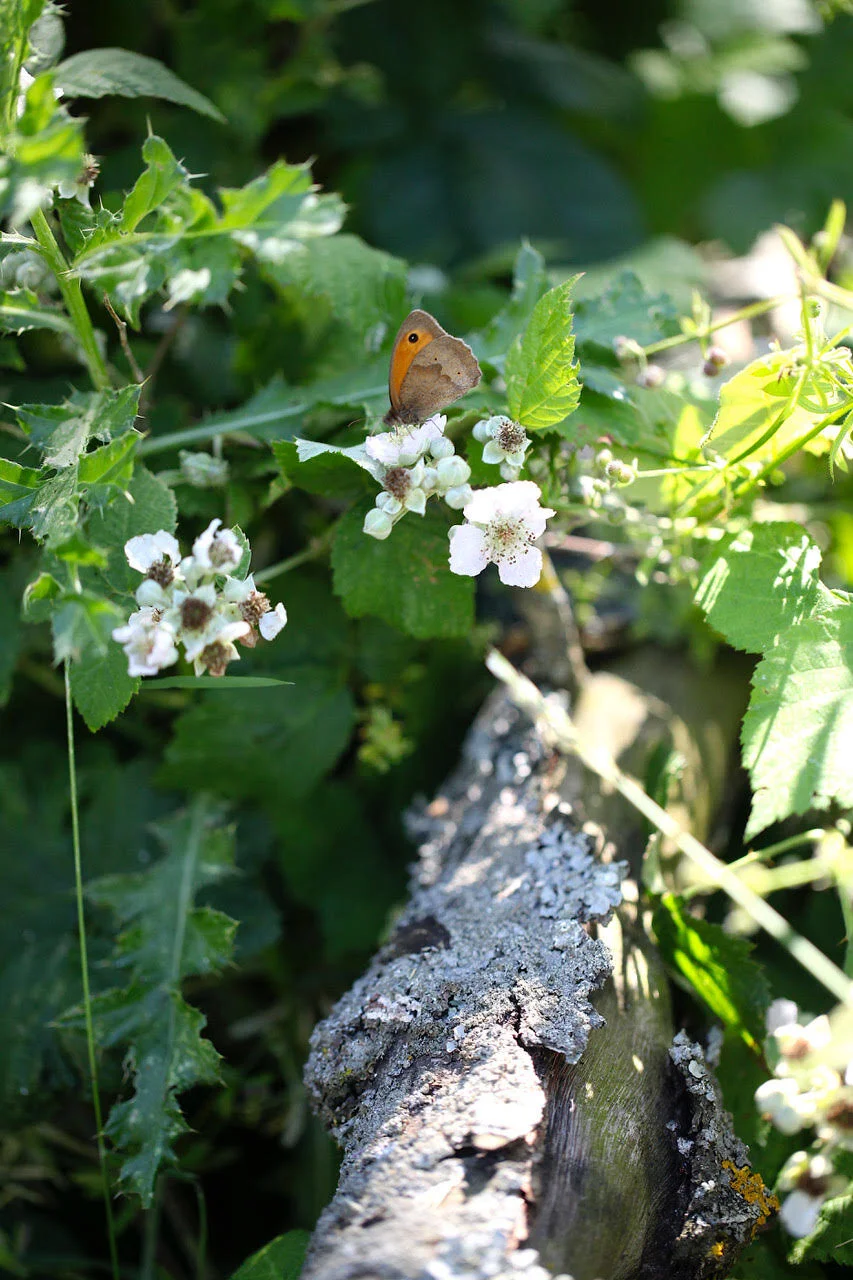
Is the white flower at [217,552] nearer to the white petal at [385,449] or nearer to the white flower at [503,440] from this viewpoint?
the white petal at [385,449]

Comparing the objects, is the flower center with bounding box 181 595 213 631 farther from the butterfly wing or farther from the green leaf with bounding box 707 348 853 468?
the green leaf with bounding box 707 348 853 468

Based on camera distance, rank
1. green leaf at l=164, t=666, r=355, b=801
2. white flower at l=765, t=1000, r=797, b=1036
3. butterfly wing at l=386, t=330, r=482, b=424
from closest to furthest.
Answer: white flower at l=765, t=1000, r=797, b=1036, butterfly wing at l=386, t=330, r=482, b=424, green leaf at l=164, t=666, r=355, b=801

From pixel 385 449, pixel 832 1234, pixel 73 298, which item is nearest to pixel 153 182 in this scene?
pixel 73 298

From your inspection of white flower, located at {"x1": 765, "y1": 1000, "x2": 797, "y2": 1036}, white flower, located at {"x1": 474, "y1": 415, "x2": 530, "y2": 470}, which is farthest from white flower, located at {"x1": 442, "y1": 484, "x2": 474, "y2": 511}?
white flower, located at {"x1": 765, "y1": 1000, "x2": 797, "y2": 1036}

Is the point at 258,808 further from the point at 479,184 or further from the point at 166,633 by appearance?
the point at 479,184

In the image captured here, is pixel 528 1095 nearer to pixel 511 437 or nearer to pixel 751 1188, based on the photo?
pixel 751 1188

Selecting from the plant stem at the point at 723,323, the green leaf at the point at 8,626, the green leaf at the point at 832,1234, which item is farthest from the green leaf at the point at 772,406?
the green leaf at the point at 8,626
